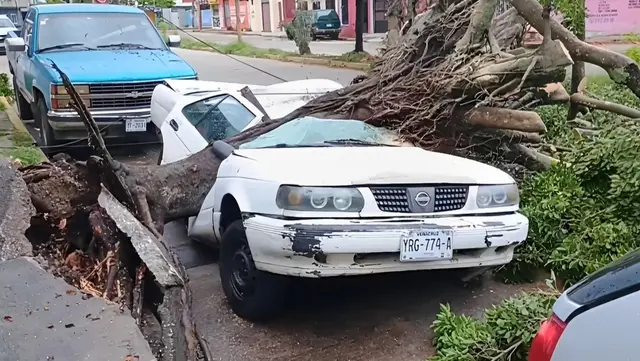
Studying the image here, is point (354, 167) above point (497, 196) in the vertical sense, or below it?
above

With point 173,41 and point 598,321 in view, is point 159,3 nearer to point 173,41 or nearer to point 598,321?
point 173,41

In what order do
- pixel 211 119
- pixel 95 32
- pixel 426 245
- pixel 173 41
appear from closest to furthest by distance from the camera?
pixel 426 245
pixel 211 119
pixel 95 32
pixel 173 41

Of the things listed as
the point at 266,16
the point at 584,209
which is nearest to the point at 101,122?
the point at 584,209

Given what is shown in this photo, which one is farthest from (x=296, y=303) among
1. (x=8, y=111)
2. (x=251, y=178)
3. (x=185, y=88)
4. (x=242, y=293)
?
(x=8, y=111)

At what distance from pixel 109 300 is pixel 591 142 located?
4.17m

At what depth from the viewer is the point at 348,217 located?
4082 millimetres

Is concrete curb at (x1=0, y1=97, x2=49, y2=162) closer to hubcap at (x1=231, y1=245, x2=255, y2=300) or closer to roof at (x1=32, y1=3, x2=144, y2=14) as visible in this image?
roof at (x1=32, y1=3, x2=144, y2=14)

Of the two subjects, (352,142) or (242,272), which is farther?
(352,142)

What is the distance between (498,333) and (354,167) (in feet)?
4.29

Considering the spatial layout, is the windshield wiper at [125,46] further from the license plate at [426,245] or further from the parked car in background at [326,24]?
the parked car in background at [326,24]

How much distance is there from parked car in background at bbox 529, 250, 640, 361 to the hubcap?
8.06ft

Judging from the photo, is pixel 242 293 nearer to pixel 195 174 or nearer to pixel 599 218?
pixel 195 174

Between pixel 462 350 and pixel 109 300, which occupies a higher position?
pixel 109 300

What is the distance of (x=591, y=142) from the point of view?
5.80 m
